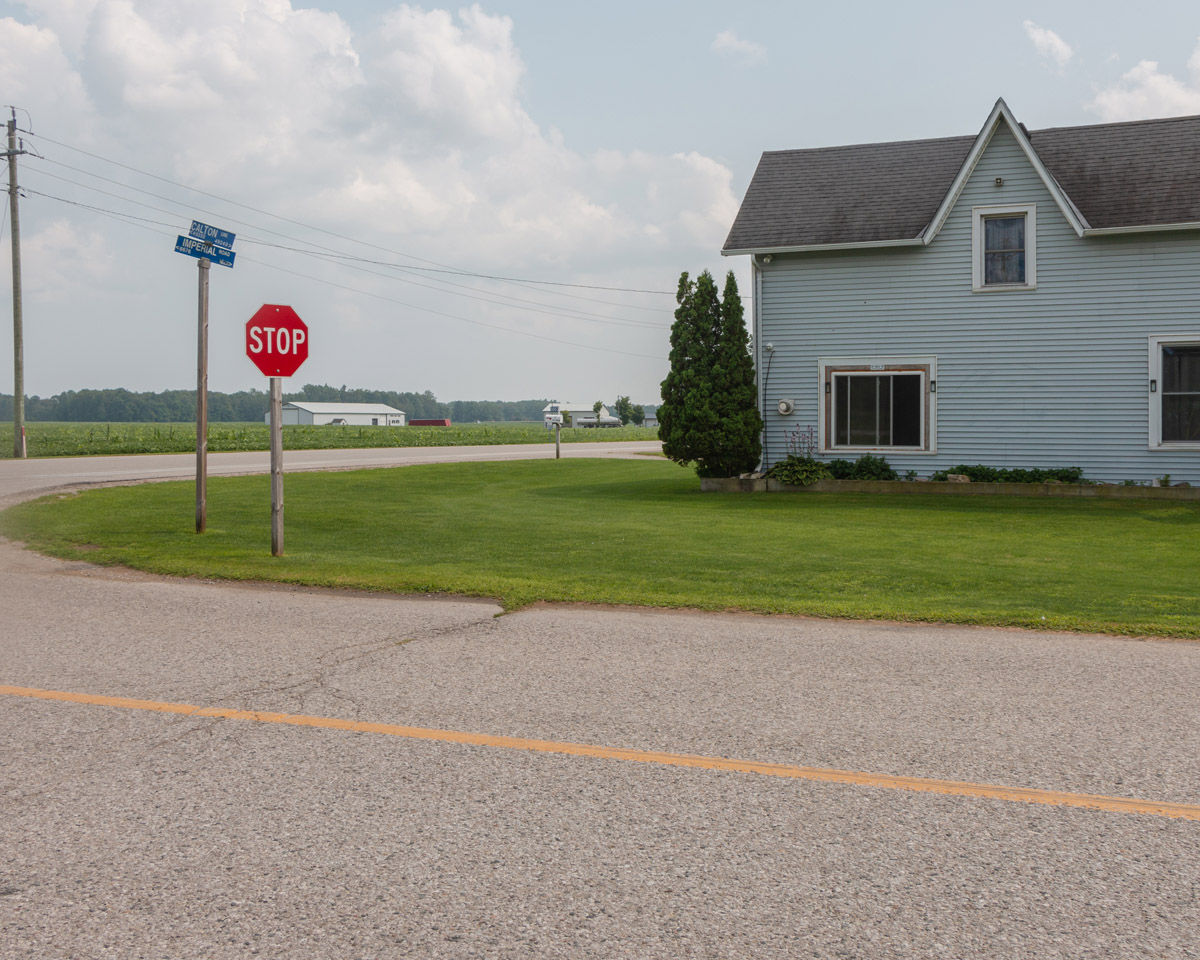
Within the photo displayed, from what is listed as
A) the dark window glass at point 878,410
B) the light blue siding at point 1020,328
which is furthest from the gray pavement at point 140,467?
the light blue siding at point 1020,328

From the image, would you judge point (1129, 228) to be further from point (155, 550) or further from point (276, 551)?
point (155, 550)

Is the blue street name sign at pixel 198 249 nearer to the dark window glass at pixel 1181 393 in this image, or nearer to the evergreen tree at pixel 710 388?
the evergreen tree at pixel 710 388

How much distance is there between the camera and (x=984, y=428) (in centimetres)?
2100

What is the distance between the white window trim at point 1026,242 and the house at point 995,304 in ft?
0.11

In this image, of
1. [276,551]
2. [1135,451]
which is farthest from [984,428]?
[276,551]

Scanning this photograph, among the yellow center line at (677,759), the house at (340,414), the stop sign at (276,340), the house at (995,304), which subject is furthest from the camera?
the house at (340,414)

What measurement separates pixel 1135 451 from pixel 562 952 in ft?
66.2

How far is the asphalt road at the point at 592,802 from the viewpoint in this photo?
10.9 feet

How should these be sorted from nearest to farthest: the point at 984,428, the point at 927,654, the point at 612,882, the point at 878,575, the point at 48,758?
the point at 612,882
the point at 48,758
the point at 927,654
the point at 878,575
the point at 984,428

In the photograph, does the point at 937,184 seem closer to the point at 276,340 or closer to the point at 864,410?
the point at 864,410

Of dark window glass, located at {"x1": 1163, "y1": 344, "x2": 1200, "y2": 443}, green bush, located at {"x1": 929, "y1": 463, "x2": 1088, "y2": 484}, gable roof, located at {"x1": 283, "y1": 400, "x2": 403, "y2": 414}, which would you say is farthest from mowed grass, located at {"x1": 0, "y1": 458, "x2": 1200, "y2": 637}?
gable roof, located at {"x1": 283, "y1": 400, "x2": 403, "y2": 414}

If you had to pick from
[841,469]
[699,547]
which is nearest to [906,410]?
[841,469]

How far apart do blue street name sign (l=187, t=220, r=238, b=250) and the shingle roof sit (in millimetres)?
12064

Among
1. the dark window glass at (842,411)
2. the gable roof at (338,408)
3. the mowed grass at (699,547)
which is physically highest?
the gable roof at (338,408)
